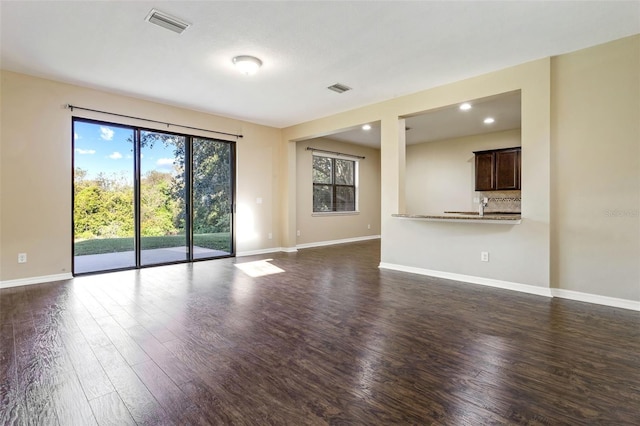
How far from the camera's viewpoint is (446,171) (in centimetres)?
793

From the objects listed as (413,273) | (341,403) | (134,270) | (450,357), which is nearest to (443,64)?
(413,273)

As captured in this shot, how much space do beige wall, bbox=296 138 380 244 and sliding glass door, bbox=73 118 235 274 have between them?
6.04ft

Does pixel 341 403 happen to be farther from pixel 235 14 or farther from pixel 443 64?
pixel 443 64

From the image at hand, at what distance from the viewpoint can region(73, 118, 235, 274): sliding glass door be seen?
466cm

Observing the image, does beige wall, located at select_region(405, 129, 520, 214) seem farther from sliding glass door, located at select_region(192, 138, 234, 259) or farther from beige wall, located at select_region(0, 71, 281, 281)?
beige wall, located at select_region(0, 71, 281, 281)

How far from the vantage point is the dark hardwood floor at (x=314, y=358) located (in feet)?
5.24

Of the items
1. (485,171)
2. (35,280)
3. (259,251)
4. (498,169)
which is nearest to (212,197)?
(259,251)

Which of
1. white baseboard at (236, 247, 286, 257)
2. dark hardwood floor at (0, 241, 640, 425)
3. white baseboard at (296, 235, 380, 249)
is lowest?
dark hardwood floor at (0, 241, 640, 425)

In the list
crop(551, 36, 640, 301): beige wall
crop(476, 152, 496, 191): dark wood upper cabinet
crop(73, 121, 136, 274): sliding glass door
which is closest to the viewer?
crop(551, 36, 640, 301): beige wall

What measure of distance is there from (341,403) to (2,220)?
481 cm

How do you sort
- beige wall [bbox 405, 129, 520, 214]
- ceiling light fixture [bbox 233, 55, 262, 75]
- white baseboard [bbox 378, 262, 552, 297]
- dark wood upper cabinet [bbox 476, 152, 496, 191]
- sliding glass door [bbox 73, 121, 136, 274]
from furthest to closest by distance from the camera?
beige wall [bbox 405, 129, 520, 214] < dark wood upper cabinet [bbox 476, 152, 496, 191] < sliding glass door [bbox 73, 121, 136, 274] < white baseboard [bbox 378, 262, 552, 297] < ceiling light fixture [bbox 233, 55, 262, 75]

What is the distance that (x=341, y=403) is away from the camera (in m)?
1.66

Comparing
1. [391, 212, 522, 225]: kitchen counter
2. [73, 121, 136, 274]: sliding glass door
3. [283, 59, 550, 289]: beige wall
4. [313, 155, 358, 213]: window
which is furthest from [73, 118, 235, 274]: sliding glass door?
[391, 212, 522, 225]: kitchen counter

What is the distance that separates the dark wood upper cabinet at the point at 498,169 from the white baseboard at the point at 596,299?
10.9 feet
